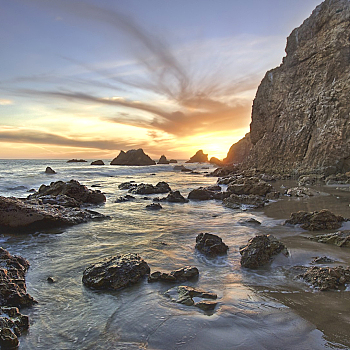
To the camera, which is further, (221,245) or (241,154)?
(241,154)

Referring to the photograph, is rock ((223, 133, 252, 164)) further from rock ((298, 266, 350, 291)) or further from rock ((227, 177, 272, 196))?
rock ((298, 266, 350, 291))

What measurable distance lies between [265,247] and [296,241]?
1.52 m

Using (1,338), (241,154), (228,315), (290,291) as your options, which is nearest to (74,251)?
(1,338)

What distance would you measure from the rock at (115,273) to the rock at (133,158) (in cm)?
7459

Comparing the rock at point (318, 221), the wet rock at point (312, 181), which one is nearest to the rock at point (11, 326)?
the rock at point (318, 221)

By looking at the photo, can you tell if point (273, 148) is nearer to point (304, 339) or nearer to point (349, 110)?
point (349, 110)

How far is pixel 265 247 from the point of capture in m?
4.74

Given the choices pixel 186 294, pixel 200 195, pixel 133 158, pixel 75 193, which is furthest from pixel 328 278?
pixel 133 158

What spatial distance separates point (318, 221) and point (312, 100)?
22.2 meters

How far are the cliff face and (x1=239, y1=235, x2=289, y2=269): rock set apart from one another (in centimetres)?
1985

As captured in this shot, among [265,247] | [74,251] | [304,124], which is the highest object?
[304,124]

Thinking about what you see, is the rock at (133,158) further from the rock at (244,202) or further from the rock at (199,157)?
the rock at (244,202)

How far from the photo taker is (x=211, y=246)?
5215 mm

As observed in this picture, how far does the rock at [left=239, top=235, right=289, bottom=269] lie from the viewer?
4484 mm
